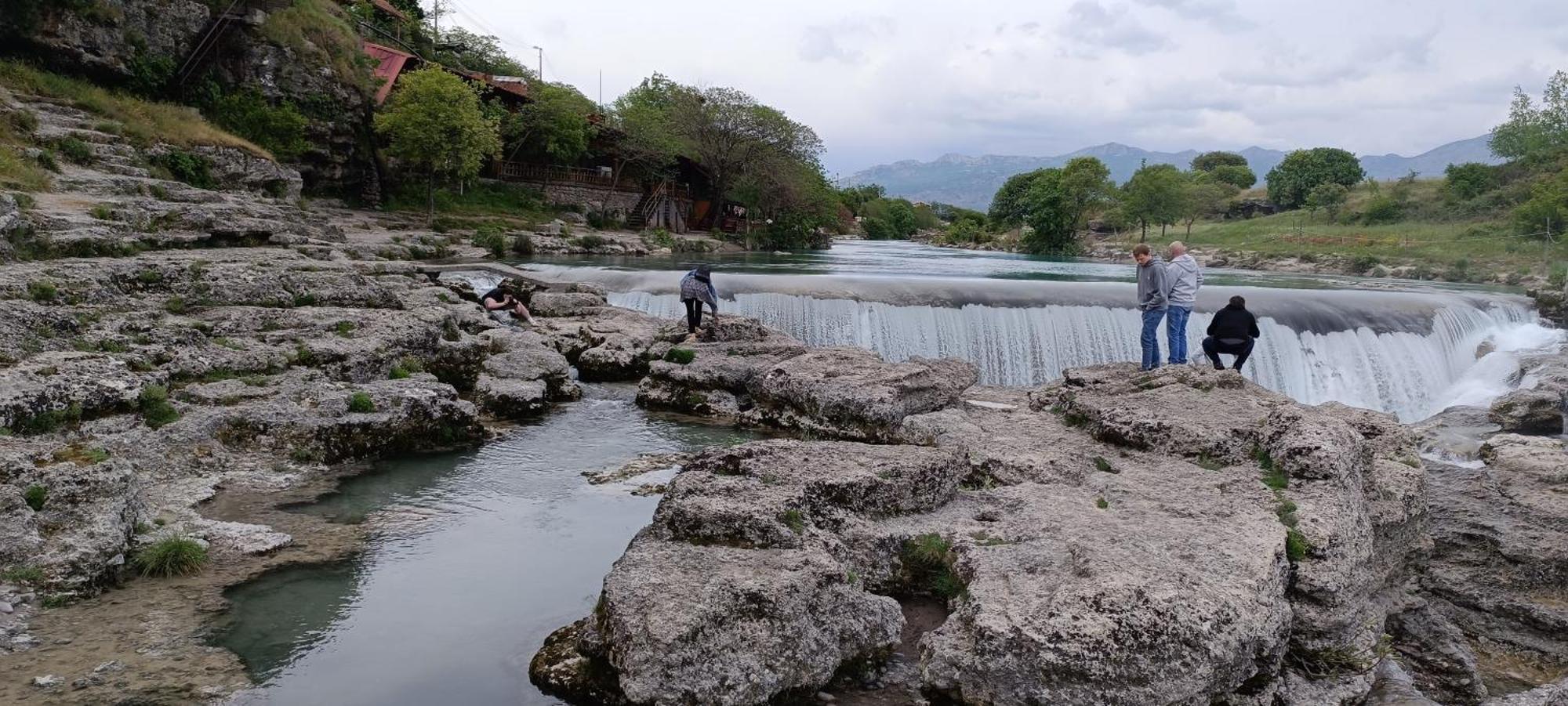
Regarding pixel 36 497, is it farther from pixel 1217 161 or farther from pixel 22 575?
pixel 1217 161

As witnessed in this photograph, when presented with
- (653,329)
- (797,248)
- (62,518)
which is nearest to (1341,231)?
(797,248)

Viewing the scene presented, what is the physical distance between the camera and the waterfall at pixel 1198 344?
1917 centimetres

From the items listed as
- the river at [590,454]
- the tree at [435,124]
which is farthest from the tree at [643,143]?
the river at [590,454]

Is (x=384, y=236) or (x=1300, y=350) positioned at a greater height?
(x=384, y=236)

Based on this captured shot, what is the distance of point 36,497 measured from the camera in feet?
21.9

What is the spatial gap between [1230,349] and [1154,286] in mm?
1580

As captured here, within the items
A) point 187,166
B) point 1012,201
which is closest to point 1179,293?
point 187,166

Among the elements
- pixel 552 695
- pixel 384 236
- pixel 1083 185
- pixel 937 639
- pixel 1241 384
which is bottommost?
pixel 552 695

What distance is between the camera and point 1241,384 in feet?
34.2

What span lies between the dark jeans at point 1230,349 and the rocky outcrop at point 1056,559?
11.0 feet

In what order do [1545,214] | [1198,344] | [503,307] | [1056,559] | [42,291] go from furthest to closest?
1. [1545,214]
2. [1198,344]
3. [503,307]
4. [42,291]
5. [1056,559]

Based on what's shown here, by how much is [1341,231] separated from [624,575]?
232ft

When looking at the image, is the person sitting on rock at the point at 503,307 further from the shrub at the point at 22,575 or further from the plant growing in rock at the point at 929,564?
the plant growing in rock at the point at 929,564

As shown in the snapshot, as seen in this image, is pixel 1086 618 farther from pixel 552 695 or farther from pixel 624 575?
pixel 552 695
